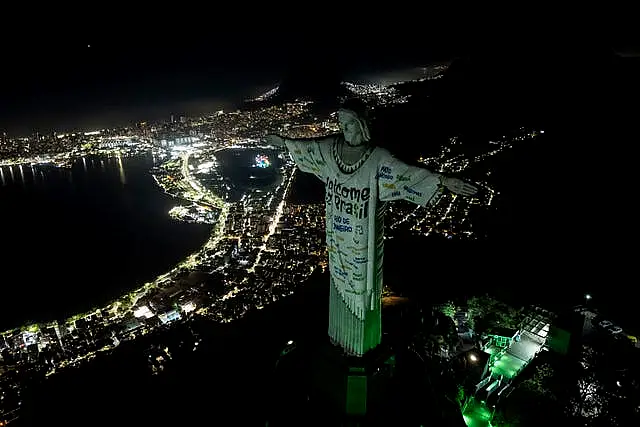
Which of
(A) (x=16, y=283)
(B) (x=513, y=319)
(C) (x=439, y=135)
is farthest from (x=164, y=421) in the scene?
(C) (x=439, y=135)

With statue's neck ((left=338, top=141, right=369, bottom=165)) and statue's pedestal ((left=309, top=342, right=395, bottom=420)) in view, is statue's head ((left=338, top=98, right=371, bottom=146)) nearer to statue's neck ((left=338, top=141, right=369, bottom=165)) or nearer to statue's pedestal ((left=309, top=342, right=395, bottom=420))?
statue's neck ((left=338, top=141, right=369, bottom=165))

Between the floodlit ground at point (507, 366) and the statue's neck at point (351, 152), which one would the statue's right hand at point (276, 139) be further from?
the floodlit ground at point (507, 366)

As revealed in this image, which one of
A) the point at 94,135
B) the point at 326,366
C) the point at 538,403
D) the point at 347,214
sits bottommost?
the point at 94,135

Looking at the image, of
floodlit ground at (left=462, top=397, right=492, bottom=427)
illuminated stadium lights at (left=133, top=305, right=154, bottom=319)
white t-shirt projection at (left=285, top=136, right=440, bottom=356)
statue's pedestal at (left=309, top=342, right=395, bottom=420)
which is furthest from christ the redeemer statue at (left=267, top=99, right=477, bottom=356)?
illuminated stadium lights at (left=133, top=305, right=154, bottom=319)

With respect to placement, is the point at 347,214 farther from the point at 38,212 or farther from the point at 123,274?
the point at 38,212

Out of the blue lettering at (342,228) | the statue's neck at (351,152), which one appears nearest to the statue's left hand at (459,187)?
the statue's neck at (351,152)

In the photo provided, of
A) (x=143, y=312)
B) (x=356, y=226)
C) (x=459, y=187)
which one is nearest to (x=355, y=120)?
(x=356, y=226)
